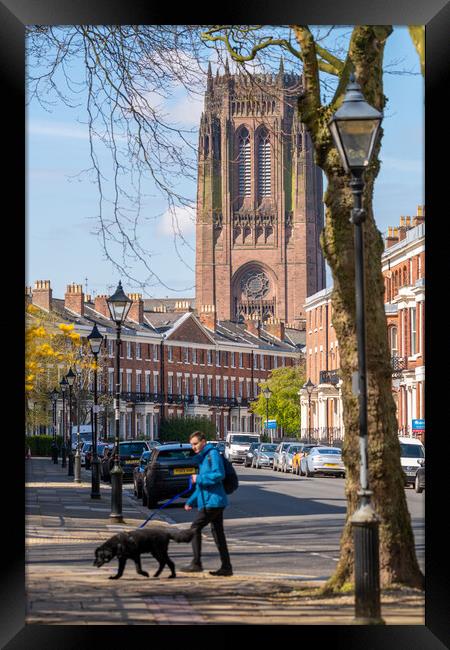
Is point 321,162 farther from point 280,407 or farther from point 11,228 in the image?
point 280,407

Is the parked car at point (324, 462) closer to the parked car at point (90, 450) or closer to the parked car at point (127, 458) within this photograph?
the parked car at point (90, 450)

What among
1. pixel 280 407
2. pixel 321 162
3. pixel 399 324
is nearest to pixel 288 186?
pixel 280 407

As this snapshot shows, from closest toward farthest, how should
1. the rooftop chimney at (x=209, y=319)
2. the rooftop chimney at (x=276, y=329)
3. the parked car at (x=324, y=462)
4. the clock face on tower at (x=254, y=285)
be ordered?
1. the parked car at (x=324, y=462)
2. the rooftop chimney at (x=209, y=319)
3. the rooftop chimney at (x=276, y=329)
4. the clock face on tower at (x=254, y=285)

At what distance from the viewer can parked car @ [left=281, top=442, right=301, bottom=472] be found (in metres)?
61.3

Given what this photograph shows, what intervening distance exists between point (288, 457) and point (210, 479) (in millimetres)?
44994

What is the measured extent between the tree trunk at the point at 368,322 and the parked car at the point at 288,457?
45.1 m

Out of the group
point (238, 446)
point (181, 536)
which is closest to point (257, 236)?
point (238, 446)

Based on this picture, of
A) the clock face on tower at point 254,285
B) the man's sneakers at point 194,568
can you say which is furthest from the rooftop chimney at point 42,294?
the man's sneakers at point 194,568

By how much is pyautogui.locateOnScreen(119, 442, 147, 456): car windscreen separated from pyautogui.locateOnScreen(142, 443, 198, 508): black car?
1386 centimetres

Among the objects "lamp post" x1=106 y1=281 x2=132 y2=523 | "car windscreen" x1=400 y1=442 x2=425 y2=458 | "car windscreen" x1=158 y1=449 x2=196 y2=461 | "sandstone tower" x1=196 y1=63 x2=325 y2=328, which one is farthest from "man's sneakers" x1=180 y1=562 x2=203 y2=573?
"sandstone tower" x1=196 y1=63 x2=325 y2=328

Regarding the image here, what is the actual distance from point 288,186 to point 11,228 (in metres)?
157

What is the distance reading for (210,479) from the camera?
17.0 meters

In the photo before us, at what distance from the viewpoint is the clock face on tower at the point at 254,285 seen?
16538cm
